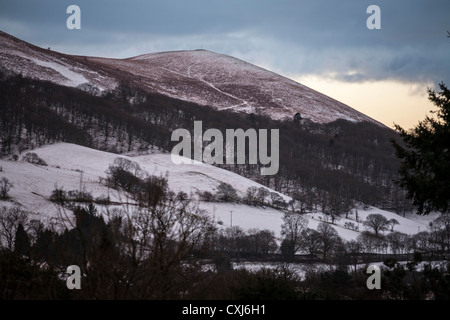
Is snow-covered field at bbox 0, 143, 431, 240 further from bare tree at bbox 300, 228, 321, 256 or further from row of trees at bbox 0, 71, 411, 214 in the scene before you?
row of trees at bbox 0, 71, 411, 214

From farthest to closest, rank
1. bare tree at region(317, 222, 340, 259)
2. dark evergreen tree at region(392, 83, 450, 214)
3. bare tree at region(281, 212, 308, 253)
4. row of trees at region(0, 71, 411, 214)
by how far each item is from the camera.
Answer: row of trees at region(0, 71, 411, 214), bare tree at region(281, 212, 308, 253), bare tree at region(317, 222, 340, 259), dark evergreen tree at region(392, 83, 450, 214)

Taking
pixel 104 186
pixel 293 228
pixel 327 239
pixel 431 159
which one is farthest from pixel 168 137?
pixel 431 159

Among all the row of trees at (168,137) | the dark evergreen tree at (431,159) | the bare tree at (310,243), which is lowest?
the bare tree at (310,243)

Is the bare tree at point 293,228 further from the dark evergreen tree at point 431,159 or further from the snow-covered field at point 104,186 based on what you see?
the dark evergreen tree at point 431,159

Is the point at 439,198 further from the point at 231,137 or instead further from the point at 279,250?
the point at 231,137

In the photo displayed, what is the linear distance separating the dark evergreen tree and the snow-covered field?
47.2 m

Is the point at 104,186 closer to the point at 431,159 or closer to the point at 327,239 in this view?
the point at 327,239

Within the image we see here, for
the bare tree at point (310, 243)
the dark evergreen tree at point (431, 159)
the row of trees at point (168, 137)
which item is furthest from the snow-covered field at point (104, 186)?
the dark evergreen tree at point (431, 159)

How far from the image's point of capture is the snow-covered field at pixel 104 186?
243 ft

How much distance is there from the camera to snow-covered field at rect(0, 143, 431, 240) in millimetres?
74125

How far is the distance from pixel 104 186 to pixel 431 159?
252ft

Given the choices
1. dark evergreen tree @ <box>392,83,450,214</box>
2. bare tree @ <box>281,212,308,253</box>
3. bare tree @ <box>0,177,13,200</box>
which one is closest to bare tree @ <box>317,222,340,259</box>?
bare tree @ <box>281,212,308,253</box>

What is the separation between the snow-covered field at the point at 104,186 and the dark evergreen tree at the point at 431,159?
47157 millimetres

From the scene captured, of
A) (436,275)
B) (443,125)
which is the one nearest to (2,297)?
(443,125)
